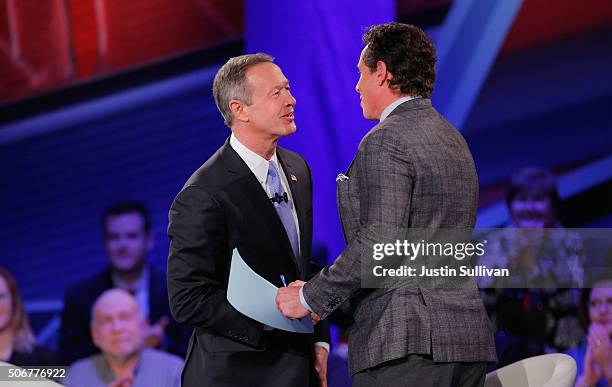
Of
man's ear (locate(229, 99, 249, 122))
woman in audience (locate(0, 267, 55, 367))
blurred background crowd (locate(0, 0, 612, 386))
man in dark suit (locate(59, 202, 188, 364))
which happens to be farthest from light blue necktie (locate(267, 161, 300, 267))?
woman in audience (locate(0, 267, 55, 367))

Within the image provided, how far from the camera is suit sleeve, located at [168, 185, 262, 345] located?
218 centimetres

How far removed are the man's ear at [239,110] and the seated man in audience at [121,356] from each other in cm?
204

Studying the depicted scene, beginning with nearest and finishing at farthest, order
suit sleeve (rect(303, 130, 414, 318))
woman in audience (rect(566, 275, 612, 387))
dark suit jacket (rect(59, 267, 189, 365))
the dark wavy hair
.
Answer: suit sleeve (rect(303, 130, 414, 318)) < the dark wavy hair < woman in audience (rect(566, 275, 612, 387)) < dark suit jacket (rect(59, 267, 189, 365))

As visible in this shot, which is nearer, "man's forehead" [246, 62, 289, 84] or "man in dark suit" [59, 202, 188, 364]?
"man's forehead" [246, 62, 289, 84]

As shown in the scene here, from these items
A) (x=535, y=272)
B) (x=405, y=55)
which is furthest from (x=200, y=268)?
(x=535, y=272)

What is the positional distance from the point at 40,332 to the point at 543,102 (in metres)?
3.19

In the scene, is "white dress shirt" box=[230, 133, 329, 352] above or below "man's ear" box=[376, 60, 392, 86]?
below

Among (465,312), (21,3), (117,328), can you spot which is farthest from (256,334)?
(21,3)

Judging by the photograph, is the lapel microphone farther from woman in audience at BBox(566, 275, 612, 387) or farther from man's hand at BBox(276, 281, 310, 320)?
woman in audience at BBox(566, 275, 612, 387)

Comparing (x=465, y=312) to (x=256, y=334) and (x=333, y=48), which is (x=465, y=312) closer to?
(x=256, y=334)

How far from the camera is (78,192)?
4988 mm

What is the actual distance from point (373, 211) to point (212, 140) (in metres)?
3.02

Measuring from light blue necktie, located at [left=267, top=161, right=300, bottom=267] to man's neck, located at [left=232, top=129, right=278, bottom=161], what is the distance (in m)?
0.05

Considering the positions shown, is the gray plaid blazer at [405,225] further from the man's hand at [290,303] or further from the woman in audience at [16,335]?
the woman in audience at [16,335]
